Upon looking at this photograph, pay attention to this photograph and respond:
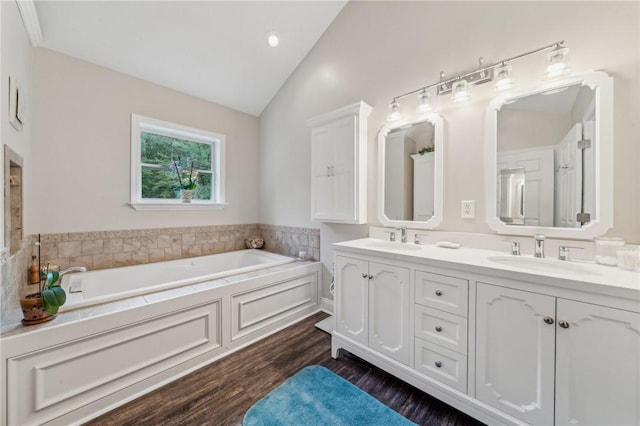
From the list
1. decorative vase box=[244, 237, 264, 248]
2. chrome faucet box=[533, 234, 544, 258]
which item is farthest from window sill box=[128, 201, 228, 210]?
chrome faucet box=[533, 234, 544, 258]

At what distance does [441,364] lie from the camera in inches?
56.5

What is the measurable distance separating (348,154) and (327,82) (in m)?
1.00

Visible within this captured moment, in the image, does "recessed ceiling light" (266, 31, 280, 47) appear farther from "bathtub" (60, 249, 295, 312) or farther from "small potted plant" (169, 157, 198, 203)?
"bathtub" (60, 249, 295, 312)

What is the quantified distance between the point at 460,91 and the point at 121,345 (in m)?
2.80

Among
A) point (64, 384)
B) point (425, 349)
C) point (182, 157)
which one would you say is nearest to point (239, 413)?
point (64, 384)

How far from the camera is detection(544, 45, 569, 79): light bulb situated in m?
1.37

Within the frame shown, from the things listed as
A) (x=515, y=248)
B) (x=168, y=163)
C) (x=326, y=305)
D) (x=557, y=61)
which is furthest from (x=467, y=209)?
(x=168, y=163)

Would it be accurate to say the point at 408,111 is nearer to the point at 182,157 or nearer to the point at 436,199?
the point at 436,199

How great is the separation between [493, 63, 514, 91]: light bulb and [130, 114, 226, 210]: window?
294 centimetres

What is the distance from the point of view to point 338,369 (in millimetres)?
1867

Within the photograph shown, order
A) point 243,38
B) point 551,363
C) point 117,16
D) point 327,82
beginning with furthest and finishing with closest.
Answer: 1. point 327,82
2. point 243,38
3. point 117,16
4. point 551,363

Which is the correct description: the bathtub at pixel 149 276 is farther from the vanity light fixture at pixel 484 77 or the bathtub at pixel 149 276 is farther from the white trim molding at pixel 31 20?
the vanity light fixture at pixel 484 77

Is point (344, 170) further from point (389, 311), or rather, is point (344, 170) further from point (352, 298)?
point (389, 311)

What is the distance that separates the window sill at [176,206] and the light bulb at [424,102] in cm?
255
